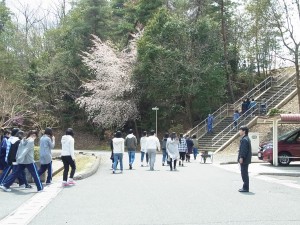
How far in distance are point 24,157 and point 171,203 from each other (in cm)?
445

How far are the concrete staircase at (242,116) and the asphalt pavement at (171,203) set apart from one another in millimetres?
17520

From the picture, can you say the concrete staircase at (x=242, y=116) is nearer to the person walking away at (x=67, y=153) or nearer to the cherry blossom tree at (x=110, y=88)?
the cherry blossom tree at (x=110, y=88)

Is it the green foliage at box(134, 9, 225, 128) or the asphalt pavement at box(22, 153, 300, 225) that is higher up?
the green foliage at box(134, 9, 225, 128)

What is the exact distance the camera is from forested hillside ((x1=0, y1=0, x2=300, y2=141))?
36.1 metres

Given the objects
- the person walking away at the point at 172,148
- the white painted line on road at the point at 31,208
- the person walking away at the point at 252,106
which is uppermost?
the person walking away at the point at 252,106

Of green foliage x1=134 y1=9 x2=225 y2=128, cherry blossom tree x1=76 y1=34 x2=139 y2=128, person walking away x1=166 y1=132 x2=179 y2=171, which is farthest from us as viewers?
cherry blossom tree x1=76 y1=34 x2=139 y2=128

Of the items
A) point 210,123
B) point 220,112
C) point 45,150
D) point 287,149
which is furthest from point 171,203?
point 220,112

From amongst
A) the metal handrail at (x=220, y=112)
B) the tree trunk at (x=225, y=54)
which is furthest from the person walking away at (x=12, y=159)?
the tree trunk at (x=225, y=54)

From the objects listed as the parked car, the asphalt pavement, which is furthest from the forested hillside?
the asphalt pavement

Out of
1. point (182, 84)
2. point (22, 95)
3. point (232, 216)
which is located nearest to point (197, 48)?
point (182, 84)

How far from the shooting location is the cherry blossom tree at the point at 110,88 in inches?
1524

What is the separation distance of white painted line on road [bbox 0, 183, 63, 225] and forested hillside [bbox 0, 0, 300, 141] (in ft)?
75.9

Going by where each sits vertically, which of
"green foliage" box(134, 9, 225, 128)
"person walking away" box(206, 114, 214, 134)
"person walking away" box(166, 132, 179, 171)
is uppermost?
"green foliage" box(134, 9, 225, 128)

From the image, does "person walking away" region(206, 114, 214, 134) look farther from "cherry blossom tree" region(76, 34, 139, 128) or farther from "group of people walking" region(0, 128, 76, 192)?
"group of people walking" region(0, 128, 76, 192)
